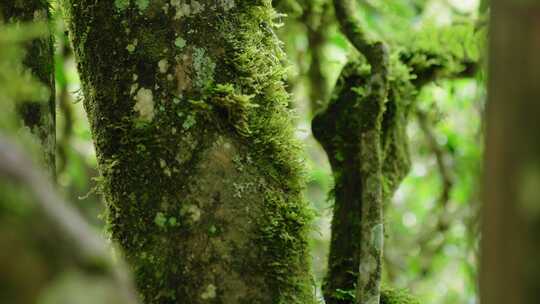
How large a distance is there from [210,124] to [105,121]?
294 mm

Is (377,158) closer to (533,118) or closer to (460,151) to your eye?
(533,118)

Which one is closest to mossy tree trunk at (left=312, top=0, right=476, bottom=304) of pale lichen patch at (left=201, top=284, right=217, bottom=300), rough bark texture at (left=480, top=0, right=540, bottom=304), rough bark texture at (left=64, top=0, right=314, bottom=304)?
rough bark texture at (left=64, top=0, right=314, bottom=304)

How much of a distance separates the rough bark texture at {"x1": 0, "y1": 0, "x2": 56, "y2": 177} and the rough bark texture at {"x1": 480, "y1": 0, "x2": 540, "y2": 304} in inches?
50.4

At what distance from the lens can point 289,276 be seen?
201cm

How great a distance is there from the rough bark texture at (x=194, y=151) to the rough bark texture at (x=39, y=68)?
0.09 metres

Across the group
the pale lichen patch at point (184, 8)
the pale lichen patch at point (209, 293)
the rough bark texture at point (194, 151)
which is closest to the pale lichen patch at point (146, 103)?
the rough bark texture at point (194, 151)

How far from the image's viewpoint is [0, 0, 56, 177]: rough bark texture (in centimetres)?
202

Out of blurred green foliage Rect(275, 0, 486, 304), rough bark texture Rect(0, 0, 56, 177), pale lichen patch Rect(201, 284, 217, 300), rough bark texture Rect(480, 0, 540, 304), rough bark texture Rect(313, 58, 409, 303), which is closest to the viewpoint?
rough bark texture Rect(480, 0, 540, 304)

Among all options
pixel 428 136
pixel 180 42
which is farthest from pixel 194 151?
pixel 428 136

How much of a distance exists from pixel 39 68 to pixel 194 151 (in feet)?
1.60

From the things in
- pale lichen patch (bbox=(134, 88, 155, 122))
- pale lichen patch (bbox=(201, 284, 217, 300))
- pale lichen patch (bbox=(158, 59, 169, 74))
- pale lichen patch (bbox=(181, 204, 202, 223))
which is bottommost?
pale lichen patch (bbox=(201, 284, 217, 300))

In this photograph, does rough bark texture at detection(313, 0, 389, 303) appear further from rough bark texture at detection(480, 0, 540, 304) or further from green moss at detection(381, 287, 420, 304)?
rough bark texture at detection(480, 0, 540, 304)

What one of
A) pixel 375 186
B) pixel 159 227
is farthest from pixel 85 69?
pixel 375 186

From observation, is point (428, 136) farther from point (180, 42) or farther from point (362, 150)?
point (180, 42)
